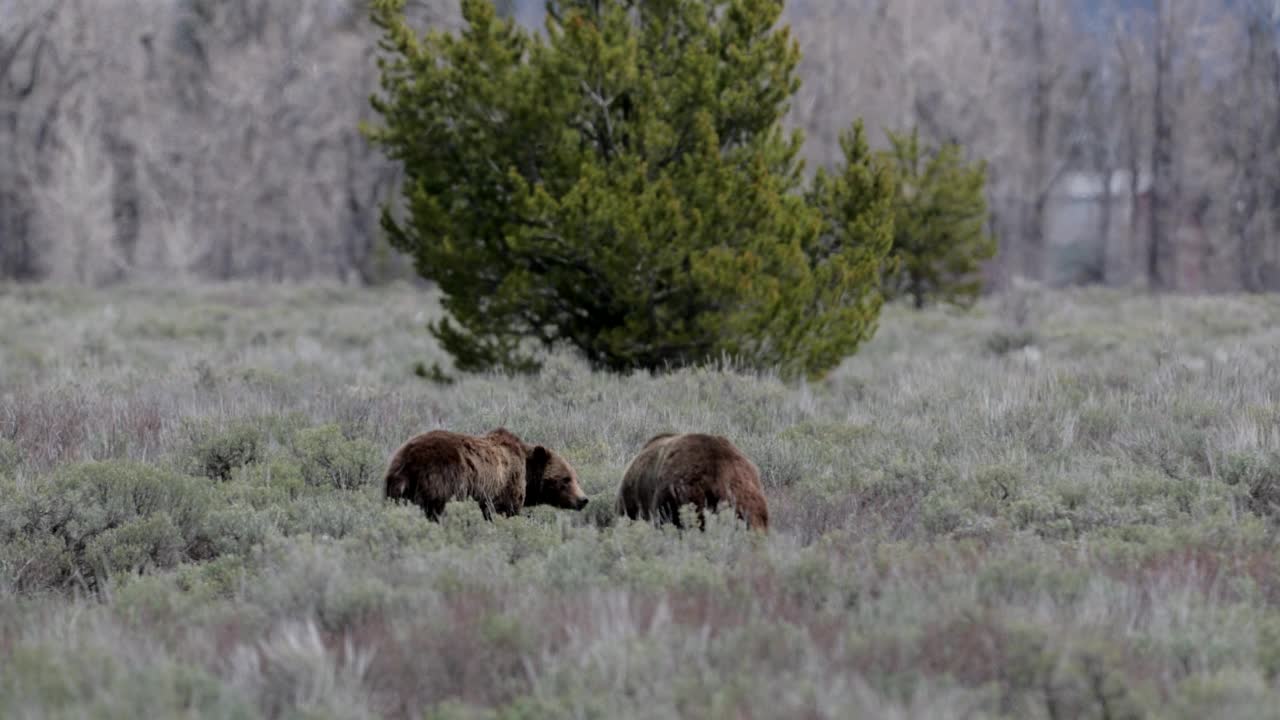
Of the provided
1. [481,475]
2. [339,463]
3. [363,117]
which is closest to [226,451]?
[339,463]

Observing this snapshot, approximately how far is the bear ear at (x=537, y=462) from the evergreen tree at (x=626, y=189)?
4288 millimetres

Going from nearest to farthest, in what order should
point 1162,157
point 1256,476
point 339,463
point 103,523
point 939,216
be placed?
point 103,523 < point 1256,476 < point 339,463 < point 939,216 < point 1162,157

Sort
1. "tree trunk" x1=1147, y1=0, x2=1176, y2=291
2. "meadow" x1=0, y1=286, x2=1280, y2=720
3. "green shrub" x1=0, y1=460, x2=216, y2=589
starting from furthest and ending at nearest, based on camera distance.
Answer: "tree trunk" x1=1147, y1=0, x2=1176, y2=291, "green shrub" x1=0, y1=460, x2=216, y2=589, "meadow" x1=0, y1=286, x2=1280, y2=720

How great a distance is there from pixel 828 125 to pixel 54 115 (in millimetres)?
30535

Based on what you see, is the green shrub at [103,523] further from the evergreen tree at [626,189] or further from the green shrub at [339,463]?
the evergreen tree at [626,189]

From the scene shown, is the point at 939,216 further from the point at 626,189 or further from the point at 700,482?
the point at 700,482

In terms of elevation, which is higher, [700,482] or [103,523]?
[700,482]

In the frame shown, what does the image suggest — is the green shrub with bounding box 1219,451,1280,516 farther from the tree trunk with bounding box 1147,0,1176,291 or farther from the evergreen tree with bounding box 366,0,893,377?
the tree trunk with bounding box 1147,0,1176,291

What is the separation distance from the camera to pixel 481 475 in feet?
17.8

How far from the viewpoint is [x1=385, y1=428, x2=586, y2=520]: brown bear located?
5.30m

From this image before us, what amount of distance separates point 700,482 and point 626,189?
5.60 meters

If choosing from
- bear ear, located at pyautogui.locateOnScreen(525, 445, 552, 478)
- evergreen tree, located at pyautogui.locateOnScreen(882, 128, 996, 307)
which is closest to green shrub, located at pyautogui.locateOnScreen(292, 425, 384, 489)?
bear ear, located at pyautogui.locateOnScreen(525, 445, 552, 478)

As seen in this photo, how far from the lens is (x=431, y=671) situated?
3.21 m

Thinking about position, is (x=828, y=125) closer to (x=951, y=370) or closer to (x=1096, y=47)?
(x=1096, y=47)
